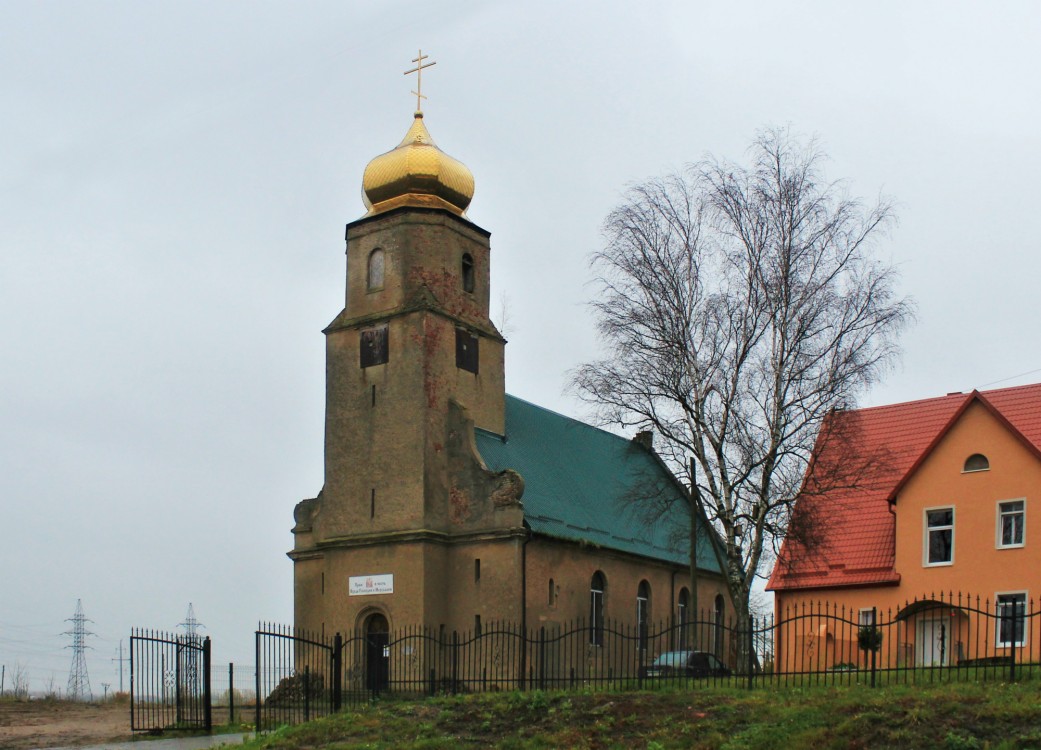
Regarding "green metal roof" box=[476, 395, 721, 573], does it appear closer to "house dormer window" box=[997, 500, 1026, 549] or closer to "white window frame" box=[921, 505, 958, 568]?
"white window frame" box=[921, 505, 958, 568]

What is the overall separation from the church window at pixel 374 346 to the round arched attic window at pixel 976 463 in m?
16.6

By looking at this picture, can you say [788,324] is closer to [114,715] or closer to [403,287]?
[403,287]

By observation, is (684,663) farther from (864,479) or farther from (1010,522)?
(1010,522)

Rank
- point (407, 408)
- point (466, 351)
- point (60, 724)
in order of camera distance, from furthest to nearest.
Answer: point (466, 351) → point (407, 408) → point (60, 724)

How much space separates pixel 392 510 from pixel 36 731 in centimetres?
1261

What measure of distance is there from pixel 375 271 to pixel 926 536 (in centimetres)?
1779

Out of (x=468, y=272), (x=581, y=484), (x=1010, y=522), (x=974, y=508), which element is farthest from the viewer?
(x=581, y=484)

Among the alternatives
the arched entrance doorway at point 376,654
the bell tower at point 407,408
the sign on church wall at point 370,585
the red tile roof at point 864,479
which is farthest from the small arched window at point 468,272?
the red tile roof at point 864,479

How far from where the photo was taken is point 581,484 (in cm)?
4341

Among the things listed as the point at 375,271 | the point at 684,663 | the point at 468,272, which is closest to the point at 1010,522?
the point at 684,663

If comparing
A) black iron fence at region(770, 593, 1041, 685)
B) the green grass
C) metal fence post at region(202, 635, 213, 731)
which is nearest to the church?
black iron fence at region(770, 593, 1041, 685)

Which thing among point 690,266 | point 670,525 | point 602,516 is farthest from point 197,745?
point 670,525

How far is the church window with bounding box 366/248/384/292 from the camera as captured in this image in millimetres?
39562

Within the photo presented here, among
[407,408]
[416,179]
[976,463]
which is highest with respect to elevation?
[416,179]
